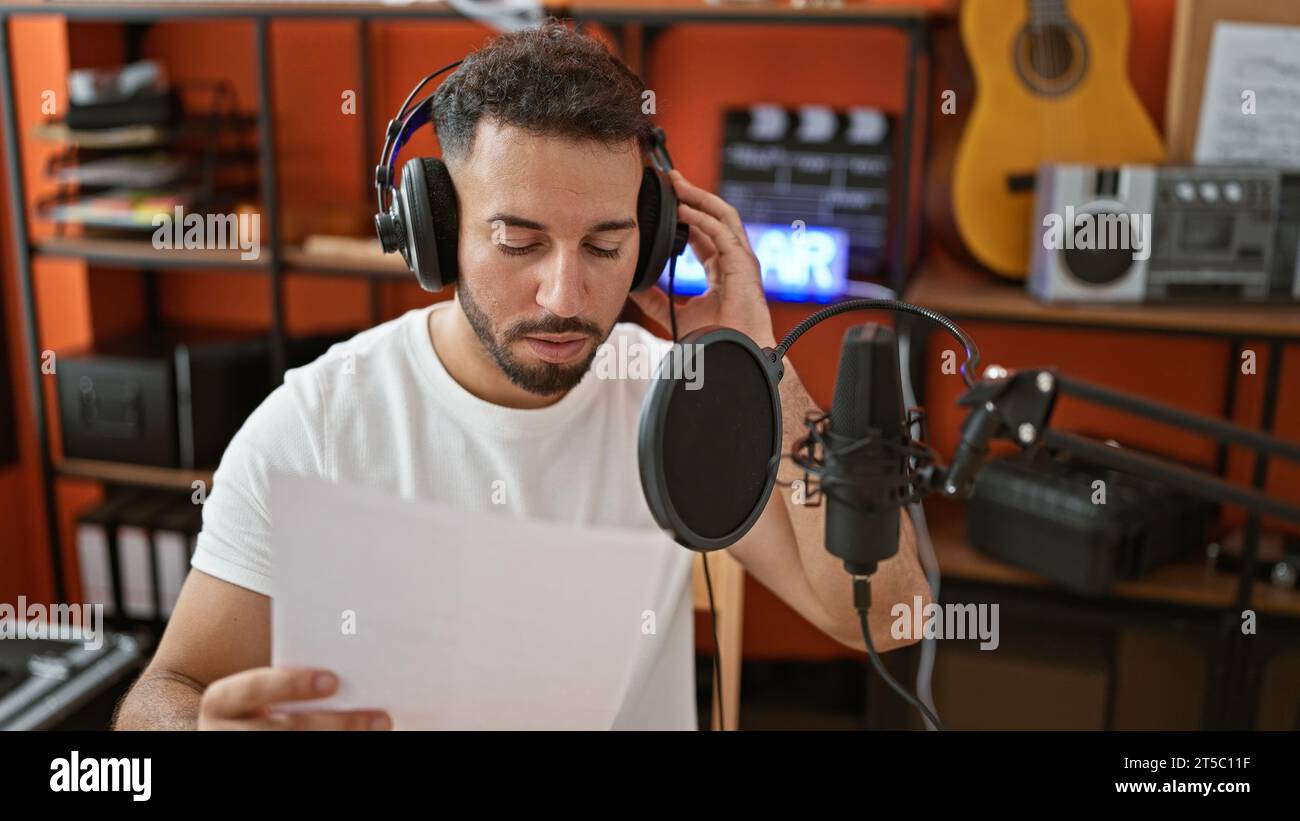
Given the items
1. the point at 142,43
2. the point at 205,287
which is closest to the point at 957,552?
the point at 205,287

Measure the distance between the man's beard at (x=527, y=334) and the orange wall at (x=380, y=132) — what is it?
135 cm

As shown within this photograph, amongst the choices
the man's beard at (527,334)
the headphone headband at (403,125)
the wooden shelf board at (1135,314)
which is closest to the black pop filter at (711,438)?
the man's beard at (527,334)

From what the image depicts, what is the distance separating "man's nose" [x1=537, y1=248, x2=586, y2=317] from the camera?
0.58 meters

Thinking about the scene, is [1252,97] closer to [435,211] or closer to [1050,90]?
[1050,90]

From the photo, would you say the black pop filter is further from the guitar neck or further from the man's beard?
the guitar neck

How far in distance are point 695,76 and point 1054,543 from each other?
1.18 m

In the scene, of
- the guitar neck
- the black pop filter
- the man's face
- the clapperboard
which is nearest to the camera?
the black pop filter

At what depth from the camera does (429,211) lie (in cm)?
65

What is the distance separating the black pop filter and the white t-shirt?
220 millimetres

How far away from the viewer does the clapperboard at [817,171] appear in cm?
215

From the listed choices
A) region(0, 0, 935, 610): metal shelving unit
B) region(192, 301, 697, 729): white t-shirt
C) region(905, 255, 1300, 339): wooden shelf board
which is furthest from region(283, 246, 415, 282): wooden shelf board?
region(192, 301, 697, 729): white t-shirt

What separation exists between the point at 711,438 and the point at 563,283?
142 millimetres

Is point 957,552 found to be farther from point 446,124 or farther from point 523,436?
point 446,124

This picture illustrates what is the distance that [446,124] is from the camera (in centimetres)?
63
